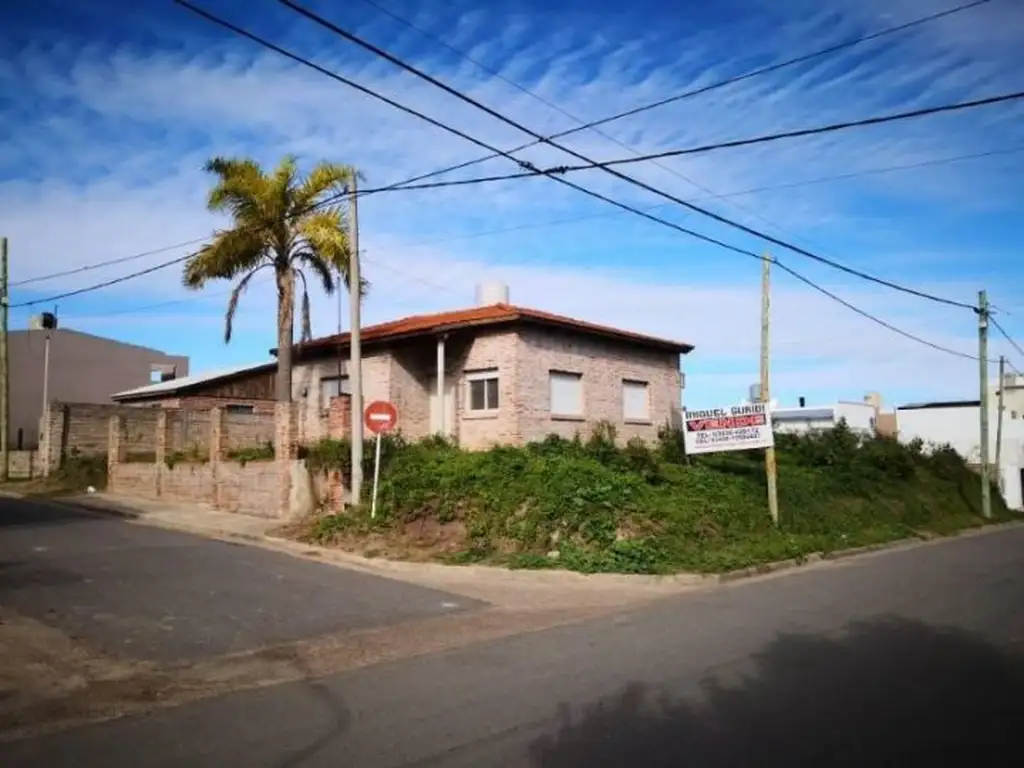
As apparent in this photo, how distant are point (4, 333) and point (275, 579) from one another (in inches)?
975

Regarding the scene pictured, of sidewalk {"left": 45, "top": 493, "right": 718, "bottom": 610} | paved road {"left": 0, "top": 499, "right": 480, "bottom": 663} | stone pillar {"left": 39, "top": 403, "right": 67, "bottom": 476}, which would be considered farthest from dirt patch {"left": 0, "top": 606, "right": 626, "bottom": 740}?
stone pillar {"left": 39, "top": 403, "right": 67, "bottom": 476}

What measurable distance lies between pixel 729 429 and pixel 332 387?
1152 cm

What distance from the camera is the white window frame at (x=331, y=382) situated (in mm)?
24297

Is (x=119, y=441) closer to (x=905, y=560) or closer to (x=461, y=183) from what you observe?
(x=461, y=183)

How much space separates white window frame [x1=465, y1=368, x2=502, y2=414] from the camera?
20.7 meters

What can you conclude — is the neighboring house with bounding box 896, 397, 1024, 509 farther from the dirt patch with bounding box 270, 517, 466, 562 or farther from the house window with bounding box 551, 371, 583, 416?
the dirt patch with bounding box 270, 517, 466, 562

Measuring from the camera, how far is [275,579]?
42.4 feet

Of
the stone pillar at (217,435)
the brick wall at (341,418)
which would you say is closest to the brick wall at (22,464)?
the stone pillar at (217,435)

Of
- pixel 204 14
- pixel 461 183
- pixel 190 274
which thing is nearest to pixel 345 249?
pixel 190 274

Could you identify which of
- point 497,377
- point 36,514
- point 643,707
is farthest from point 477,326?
point 643,707

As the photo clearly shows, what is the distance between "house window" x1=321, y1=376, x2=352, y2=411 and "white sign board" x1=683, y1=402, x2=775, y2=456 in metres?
9.98

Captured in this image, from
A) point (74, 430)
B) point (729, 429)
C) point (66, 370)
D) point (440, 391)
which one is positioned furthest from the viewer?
point (66, 370)

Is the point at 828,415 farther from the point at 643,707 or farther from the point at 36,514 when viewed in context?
the point at 643,707

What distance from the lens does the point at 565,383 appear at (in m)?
21.8
